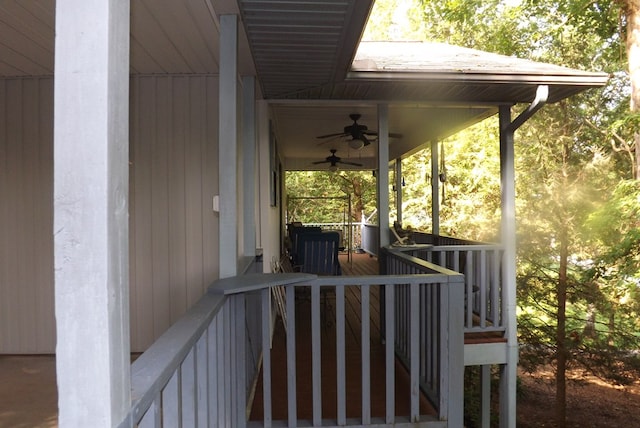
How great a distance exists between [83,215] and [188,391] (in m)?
0.88

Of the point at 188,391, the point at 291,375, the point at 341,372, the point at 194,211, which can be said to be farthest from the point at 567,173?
the point at 188,391

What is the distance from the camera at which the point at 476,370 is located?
991cm

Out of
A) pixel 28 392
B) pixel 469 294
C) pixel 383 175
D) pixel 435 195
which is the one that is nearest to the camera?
pixel 28 392

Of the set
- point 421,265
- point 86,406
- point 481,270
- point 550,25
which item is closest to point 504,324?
point 481,270

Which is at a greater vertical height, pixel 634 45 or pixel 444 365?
pixel 634 45

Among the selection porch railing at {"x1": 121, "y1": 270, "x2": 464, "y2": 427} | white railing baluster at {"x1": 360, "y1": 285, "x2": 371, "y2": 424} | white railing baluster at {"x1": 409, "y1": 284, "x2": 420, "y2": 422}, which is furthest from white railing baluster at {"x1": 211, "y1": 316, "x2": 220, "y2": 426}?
white railing baluster at {"x1": 409, "y1": 284, "x2": 420, "y2": 422}

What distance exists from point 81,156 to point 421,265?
246 cm

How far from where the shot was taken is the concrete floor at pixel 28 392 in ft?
8.87

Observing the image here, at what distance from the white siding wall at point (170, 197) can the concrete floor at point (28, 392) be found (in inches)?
28.8

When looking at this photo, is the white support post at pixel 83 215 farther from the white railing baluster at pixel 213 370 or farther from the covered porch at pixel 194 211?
the white railing baluster at pixel 213 370

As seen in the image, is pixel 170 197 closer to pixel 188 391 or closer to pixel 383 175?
pixel 383 175

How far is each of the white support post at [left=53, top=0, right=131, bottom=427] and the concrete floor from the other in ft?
7.08

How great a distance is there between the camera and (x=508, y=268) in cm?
474

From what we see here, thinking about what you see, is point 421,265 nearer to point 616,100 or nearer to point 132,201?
point 132,201
